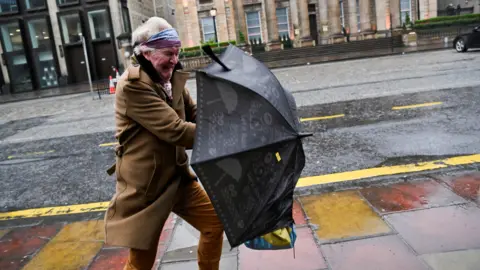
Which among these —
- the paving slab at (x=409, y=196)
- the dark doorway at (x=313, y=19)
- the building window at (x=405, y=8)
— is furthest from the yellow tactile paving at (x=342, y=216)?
the building window at (x=405, y=8)

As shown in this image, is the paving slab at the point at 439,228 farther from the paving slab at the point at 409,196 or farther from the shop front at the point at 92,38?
the shop front at the point at 92,38

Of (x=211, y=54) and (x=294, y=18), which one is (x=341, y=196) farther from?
(x=294, y=18)

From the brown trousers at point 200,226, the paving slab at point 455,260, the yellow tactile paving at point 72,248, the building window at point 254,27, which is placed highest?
the building window at point 254,27

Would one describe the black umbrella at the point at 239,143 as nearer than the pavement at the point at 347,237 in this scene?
Yes

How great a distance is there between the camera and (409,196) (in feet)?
13.5

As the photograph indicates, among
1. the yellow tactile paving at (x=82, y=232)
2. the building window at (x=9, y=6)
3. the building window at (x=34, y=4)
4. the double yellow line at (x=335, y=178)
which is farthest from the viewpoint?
the building window at (x=9, y=6)

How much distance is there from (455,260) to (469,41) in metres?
20.7

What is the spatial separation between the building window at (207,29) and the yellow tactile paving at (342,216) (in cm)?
3547

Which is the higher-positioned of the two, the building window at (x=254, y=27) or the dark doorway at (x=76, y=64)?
the building window at (x=254, y=27)

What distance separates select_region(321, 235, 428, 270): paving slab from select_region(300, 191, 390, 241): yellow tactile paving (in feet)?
0.49

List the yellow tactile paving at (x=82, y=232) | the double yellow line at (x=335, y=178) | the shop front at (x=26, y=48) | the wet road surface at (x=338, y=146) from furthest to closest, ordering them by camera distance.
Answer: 1. the shop front at (x=26, y=48)
2. the wet road surface at (x=338, y=146)
3. the double yellow line at (x=335, y=178)
4. the yellow tactile paving at (x=82, y=232)

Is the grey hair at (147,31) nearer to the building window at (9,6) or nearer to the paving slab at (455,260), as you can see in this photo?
the paving slab at (455,260)

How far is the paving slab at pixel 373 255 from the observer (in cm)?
299

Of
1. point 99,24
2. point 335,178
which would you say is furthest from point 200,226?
point 99,24
